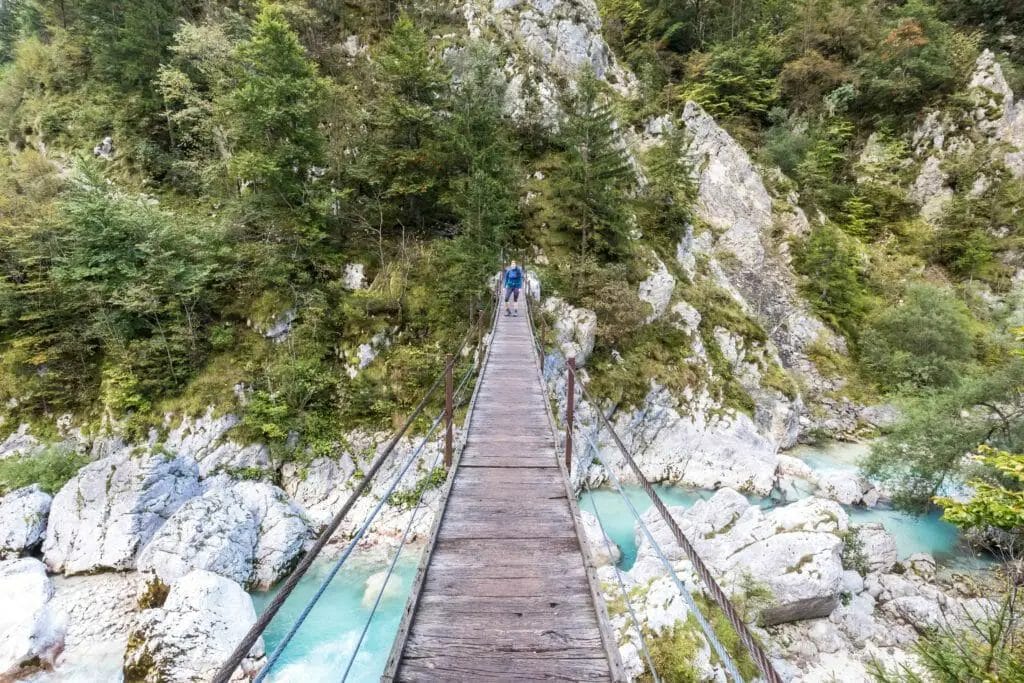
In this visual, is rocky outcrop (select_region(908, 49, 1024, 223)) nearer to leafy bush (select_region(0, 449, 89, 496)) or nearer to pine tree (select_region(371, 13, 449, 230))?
pine tree (select_region(371, 13, 449, 230))

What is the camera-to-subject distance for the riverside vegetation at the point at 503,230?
11.0m

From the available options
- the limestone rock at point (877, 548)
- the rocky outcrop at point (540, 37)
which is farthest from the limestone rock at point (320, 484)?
the rocky outcrop at point (540, 37)

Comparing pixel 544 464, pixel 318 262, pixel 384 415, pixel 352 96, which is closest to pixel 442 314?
pixel 384 415

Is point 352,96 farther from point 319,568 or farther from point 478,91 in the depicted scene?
point 319,568

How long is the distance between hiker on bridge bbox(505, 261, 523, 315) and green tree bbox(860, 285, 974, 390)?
14.5m

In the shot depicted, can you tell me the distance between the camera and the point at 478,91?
13656 mm

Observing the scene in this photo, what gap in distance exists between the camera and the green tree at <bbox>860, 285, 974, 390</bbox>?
49.9 ft

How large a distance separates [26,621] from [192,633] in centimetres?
318

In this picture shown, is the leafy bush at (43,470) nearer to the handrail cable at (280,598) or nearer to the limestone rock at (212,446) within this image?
the limestone rock at (212,446)

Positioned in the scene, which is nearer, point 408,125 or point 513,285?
point 513,285

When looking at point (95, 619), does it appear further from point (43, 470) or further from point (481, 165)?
point (481, 165)

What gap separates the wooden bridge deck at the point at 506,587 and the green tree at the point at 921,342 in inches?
681

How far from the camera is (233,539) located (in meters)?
8.41

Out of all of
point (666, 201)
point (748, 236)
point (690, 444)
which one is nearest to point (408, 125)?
point (666, 201)
